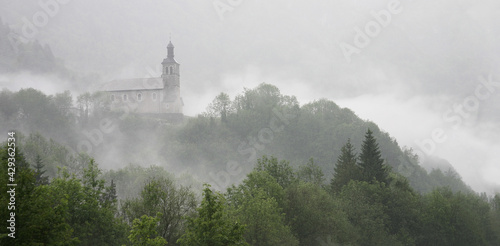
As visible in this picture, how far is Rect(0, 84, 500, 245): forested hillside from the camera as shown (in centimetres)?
2661

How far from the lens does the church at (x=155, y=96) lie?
13250 centimetres

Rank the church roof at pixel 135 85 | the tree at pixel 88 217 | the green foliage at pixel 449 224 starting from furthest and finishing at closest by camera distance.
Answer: the church roof at pixel 135 85
the green foliage at pixel 449 224
the tree at pixel 88 217

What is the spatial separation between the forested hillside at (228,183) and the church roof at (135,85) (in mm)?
9374

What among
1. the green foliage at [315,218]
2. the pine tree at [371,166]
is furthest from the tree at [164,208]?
the pine tree at [371,166]

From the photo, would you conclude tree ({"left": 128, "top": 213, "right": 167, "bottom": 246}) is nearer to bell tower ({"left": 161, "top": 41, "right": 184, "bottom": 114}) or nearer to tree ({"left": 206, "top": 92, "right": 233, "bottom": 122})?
tree ({"left": 206, "top": 92, "right": 233, "bottom": 122})

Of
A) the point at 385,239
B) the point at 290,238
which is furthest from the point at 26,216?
the point at 385,239

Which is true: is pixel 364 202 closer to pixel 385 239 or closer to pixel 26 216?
pixel 385 239

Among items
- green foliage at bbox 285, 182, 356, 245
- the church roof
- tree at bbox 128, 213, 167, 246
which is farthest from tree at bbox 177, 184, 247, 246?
the church roof

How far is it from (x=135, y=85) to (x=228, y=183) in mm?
41753

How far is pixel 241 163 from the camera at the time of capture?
413 ft

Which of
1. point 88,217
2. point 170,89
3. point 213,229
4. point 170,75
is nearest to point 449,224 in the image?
point 213,229

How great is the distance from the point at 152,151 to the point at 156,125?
7965 millimetres

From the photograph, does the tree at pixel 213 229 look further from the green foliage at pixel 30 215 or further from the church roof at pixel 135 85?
the church roof at pixel 135 85

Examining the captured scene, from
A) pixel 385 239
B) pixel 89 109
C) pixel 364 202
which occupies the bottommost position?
pixel 385 239
